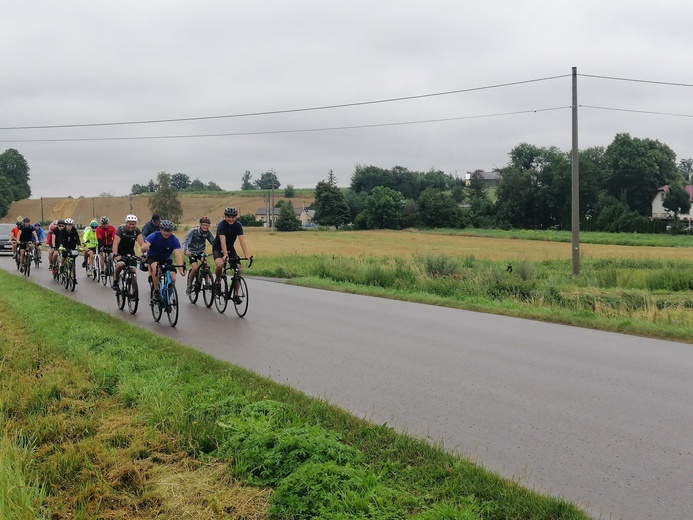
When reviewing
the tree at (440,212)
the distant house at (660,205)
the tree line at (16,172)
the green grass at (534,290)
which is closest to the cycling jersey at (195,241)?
the green grass at (534,290)

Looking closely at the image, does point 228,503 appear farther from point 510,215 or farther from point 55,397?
point 510,215

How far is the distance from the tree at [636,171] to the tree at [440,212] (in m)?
24.2

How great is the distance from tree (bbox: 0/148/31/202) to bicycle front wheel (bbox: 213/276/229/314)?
483 feet

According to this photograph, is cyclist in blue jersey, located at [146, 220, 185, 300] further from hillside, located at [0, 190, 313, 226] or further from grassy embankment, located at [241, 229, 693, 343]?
hillside, located at [0, 190, 313, 226]

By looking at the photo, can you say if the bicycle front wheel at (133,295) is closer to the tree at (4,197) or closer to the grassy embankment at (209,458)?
the grassy embankment at (209,458)

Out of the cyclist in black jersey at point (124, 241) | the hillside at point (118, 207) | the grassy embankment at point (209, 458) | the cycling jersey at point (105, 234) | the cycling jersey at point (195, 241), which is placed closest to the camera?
the grassy embankment at point (209, 458)

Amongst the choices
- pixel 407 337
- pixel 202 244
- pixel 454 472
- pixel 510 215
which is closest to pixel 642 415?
pixel 454 472

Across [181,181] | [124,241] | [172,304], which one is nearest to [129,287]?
[124,241]

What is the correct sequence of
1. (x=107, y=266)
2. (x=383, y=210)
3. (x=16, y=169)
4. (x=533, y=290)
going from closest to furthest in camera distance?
(x=533, y=290), (x=107, y=266), (x=383, y=210), (x=16, y=169)

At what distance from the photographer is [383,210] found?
361ft

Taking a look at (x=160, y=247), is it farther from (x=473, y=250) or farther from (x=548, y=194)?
(x=548, y=194)

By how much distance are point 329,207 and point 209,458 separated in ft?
367

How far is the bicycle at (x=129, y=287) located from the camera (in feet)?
45.6

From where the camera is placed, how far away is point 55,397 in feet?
21.0
